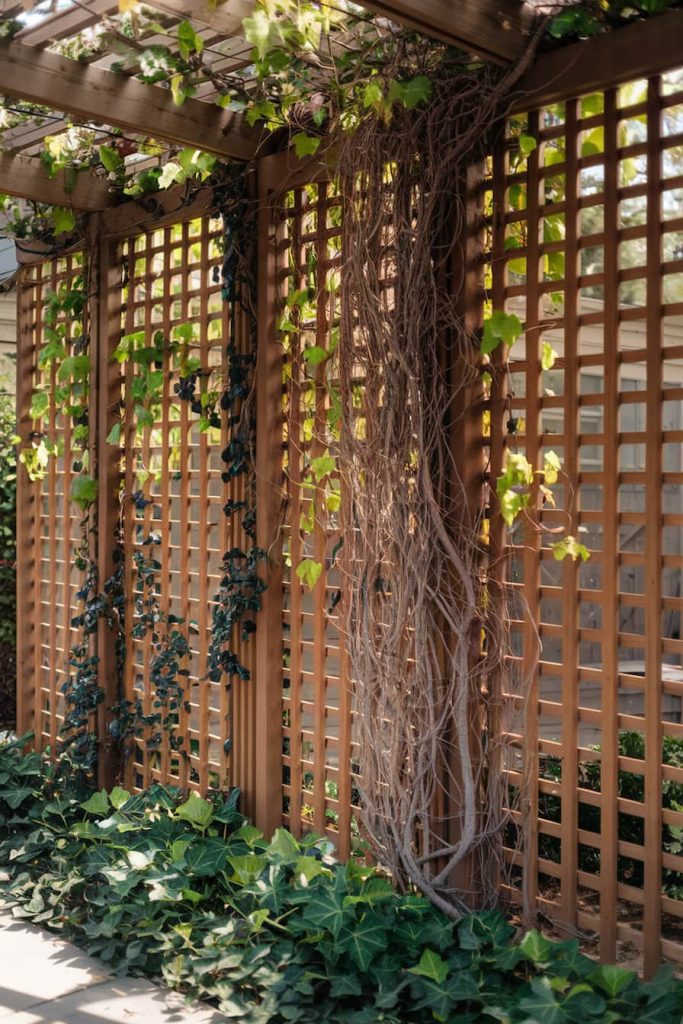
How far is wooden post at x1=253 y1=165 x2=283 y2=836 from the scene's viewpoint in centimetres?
394

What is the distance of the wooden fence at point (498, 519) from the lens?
287 cm

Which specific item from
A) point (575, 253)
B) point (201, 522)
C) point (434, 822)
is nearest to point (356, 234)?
point (575, 253)

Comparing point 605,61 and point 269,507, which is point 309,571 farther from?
point 605,61

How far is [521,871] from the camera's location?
329 centimetres

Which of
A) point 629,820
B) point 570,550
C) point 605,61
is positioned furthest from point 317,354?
point 629,820

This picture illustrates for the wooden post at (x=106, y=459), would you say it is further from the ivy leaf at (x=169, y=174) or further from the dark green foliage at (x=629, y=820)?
the dark green foliage at (x=629, y=820)

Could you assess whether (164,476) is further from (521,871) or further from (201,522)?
(521,871)

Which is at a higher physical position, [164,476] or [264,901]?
[164,476]

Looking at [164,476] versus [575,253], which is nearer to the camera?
[575,253]

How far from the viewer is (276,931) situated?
3299 millimetres

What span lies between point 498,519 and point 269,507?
1.01 m

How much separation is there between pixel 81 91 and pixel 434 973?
285 cm

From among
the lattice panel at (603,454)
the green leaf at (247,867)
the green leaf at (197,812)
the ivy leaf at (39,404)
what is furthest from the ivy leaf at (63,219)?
the green leaf at (247,867)

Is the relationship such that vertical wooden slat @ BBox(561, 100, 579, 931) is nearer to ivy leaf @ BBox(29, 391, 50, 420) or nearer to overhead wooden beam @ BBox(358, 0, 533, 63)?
overhead wooden beam @ BBox(358, 0, 533, 63)
